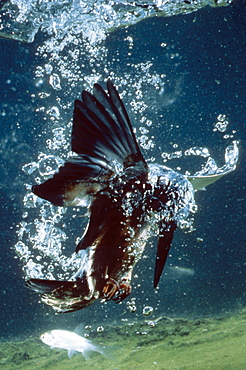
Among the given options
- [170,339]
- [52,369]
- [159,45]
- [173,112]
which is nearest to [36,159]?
[173,112]

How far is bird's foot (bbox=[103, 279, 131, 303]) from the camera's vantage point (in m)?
2.08

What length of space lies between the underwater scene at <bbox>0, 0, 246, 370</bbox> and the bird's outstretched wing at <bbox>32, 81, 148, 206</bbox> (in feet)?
0.03

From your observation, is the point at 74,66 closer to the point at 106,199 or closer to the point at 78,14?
the point at 78,14

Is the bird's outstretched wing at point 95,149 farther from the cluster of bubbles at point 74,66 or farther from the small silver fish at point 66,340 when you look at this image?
the small silver fish at point 66,340

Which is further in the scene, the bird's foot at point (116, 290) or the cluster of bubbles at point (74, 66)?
the cluster of bubbles at point (74, 66)

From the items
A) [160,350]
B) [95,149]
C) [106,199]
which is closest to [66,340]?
[160,350]

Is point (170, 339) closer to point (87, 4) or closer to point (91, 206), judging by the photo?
point (91, 206)

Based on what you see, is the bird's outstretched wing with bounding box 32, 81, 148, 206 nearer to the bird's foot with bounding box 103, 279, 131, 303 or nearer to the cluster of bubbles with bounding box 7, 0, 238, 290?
the cluster of bubbles with bounding box 7, 0, 238, 290

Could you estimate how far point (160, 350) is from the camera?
709 centimetres

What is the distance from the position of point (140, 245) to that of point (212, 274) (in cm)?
1142

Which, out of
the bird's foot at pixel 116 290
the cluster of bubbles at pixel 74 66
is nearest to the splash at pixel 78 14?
the cluster of bubbles at pixel 74 66

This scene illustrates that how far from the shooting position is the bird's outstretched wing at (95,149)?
A: 7.48 feet

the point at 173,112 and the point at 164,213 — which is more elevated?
the point at 173,112

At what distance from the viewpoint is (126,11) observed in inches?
177
